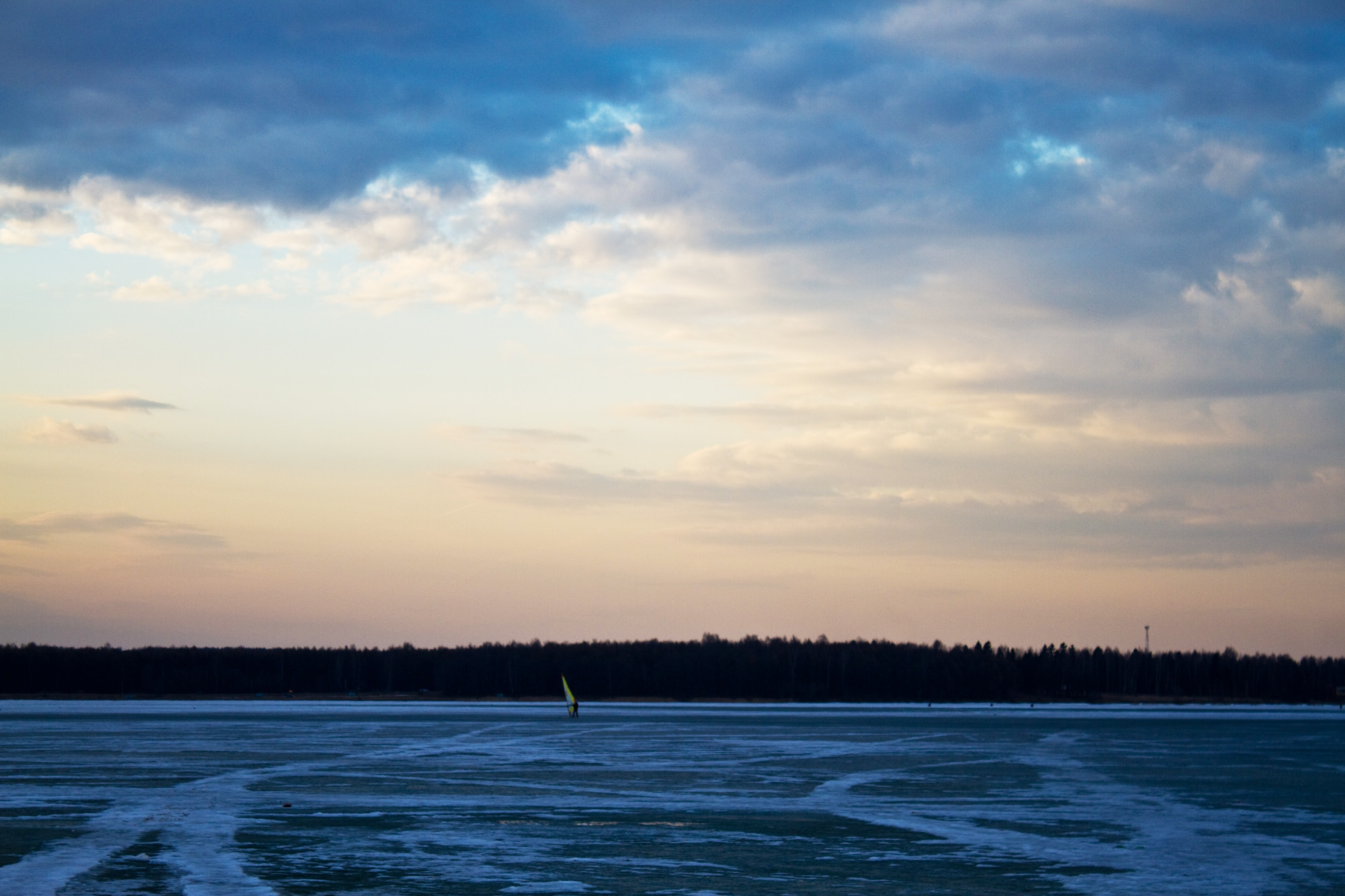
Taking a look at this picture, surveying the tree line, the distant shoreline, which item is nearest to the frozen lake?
the distant shoreline

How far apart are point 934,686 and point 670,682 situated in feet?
122

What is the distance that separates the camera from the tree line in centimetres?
17575

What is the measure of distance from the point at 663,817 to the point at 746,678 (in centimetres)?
16087

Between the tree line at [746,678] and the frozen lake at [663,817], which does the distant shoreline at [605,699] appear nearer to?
the tree line at [746,678]

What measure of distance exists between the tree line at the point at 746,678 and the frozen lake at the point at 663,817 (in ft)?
427

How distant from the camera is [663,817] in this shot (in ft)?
76.7

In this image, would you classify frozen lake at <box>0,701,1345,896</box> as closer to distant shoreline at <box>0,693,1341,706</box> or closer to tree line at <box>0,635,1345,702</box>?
distant shoreline at <box>0,693,1341,706</box>

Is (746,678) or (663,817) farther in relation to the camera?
(746,678)

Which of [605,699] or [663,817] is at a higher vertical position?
[663,817]

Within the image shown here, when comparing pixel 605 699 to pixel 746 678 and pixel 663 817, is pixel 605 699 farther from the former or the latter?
pixel 663 817

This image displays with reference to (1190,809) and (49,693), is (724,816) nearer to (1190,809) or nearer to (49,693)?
(1190,809)

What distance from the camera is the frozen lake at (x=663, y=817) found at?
55.1 feet

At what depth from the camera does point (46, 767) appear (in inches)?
1313

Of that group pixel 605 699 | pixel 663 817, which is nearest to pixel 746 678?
pixel 605 699
